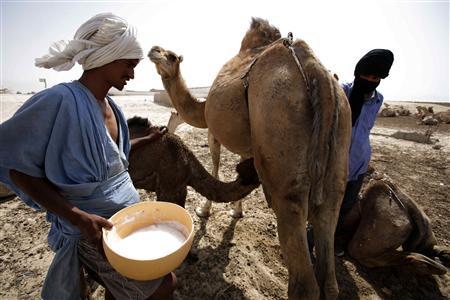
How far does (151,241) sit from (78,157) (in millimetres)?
657

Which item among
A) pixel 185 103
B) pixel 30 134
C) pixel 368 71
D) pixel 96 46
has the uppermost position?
pixel 96 46

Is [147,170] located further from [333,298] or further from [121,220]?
[333,298]

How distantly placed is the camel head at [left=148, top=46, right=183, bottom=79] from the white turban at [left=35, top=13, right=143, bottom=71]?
3.12 metres

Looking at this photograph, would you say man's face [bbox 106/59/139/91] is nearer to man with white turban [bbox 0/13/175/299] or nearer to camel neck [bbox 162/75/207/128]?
man with white turban [bbox 0/13/175/299]

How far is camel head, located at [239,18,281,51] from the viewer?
3831 mm

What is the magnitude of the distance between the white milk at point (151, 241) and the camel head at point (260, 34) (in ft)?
9.75

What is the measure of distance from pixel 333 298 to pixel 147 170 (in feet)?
6.97

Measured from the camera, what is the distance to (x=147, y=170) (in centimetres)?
300

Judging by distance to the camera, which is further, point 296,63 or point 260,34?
point 260,34

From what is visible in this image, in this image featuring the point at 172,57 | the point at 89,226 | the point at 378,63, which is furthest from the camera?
the point at 172,57

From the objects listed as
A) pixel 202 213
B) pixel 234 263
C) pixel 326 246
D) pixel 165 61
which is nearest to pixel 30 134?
pixel 326 246

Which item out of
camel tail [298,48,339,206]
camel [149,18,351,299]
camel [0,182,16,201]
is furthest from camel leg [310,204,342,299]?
camel [0,182,16,201]

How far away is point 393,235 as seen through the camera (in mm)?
3074

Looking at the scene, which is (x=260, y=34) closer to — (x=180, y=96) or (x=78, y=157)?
(x=180, y=96)
